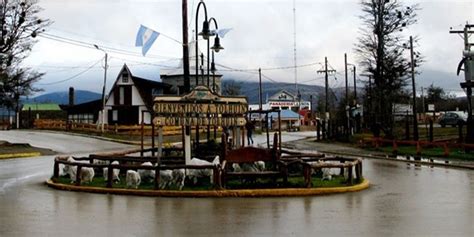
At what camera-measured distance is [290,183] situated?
16750mm

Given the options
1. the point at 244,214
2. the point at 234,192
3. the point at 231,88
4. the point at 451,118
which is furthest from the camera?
the point at 231,88

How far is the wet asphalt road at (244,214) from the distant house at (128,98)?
51645mm

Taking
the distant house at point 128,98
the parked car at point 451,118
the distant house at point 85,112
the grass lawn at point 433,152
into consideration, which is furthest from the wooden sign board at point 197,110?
the distant house at point 85,112

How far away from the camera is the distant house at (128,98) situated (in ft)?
227

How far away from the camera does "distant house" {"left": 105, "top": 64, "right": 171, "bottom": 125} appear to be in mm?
69188

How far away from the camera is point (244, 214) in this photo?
1227 centimetres

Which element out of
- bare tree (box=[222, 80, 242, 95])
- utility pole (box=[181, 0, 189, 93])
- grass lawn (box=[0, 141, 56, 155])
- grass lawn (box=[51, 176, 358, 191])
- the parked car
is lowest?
grass lawn (box=[51, 176, 358, 191])

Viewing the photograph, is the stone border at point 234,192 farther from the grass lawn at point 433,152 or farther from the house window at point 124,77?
the house window at point 124,77

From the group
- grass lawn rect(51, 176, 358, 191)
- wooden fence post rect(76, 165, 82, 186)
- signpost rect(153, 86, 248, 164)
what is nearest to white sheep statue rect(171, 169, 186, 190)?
grass lawn rect(51, 176, 358, 191)

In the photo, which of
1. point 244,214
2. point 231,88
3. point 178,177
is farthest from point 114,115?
point 244,214

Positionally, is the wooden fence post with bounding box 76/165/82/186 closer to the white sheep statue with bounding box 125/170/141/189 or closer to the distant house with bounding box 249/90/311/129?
the white sheep statue with bounding box 125/170/141/189

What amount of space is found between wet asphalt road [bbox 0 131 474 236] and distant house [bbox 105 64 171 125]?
51645 mm

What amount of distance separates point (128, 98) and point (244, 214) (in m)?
58.6

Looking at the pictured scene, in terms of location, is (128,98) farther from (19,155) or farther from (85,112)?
(19,155)
